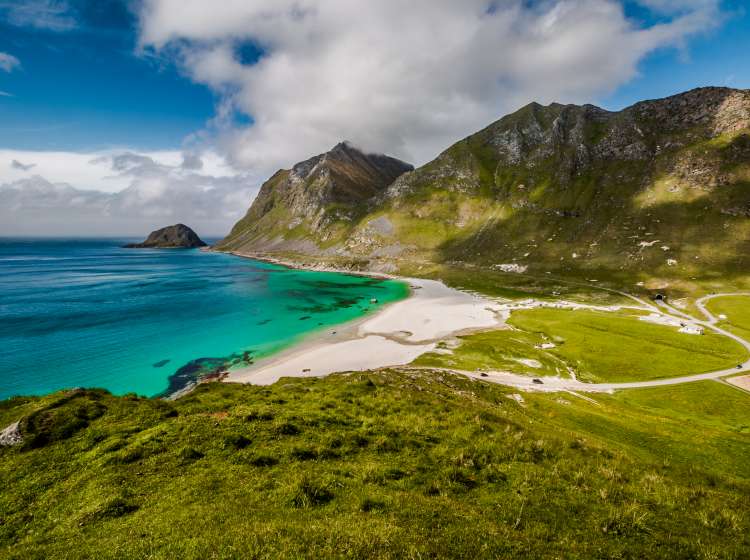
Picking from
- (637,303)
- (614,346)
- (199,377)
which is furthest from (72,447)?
(637,303)

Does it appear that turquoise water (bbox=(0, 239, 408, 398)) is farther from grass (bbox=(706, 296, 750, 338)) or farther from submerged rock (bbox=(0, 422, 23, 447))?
grass (bbox=(706, 296, 750, 338))

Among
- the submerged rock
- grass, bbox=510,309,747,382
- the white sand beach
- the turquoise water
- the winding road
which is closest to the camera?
the submerged rock

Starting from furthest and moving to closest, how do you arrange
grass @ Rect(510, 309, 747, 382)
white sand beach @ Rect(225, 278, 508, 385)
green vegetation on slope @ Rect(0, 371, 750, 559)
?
1. white sand beach @ Rect(225, 278, 508, 385)
2. grass @ Rect(510, 309, 747, 382)
3. green vegetation on slope @ Rect(0, 371, 750, 559)

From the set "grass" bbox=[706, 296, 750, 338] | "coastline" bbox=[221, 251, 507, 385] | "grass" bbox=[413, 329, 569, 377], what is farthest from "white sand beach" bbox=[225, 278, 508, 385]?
"grass" bbox=[706, 296, 750, 338]

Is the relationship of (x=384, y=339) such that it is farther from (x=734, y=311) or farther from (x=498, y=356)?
(x=734, y=311)

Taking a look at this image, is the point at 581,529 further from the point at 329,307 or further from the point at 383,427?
the point at 329,307

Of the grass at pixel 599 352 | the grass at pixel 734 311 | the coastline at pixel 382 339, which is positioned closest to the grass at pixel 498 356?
the grass at pixel 599 352

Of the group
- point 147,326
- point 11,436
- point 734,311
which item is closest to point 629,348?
point 734,311

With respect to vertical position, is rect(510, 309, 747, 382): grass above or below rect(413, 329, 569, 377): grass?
above
